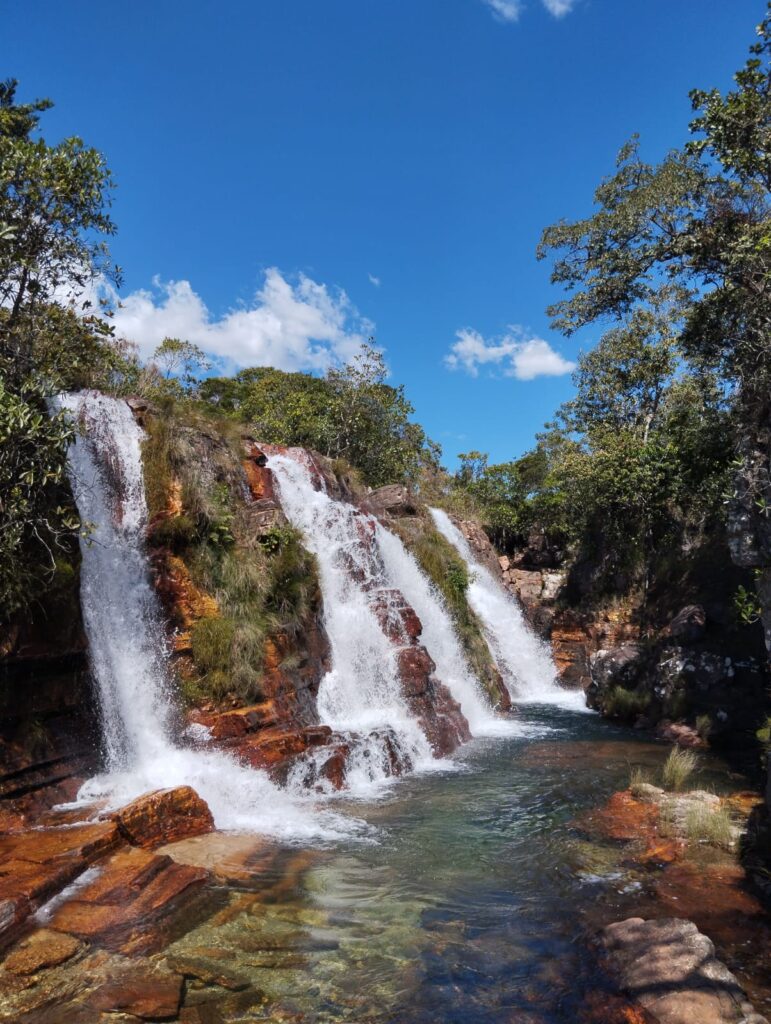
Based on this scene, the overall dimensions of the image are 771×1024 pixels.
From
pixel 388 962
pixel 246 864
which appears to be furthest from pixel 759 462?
pixel 246 864

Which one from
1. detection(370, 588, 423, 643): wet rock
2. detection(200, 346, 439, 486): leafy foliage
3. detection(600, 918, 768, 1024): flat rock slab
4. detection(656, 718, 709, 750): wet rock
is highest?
detection(200, 346, 439, 486): leafy foliage

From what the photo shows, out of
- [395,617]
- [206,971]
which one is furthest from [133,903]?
[395,617]

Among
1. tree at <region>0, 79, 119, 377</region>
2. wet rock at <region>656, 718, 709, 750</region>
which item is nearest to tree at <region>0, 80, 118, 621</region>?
tree at <region>0, 79, 119, 377</region>

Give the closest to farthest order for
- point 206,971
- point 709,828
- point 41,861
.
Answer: point 206,971 → point 41,861 → point 709,828

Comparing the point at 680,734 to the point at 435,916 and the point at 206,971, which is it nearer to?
the point at 435,916

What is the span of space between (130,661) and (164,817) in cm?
366

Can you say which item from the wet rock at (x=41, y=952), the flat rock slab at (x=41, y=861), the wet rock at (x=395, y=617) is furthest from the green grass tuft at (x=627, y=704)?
the wet rock at (x=41, y=952)

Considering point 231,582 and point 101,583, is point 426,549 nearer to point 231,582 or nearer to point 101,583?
point 231,582

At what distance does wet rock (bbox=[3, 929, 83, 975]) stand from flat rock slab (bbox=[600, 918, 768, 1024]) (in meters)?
4.81

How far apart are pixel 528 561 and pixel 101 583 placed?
26.1m

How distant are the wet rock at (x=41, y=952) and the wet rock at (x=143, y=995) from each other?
620 mm

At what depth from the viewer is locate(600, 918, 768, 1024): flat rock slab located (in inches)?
185

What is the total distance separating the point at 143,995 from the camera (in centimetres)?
517

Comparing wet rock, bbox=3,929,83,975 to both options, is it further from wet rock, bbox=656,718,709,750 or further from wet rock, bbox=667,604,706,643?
wet rock, bbox=667,604,706,643
